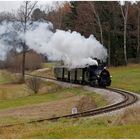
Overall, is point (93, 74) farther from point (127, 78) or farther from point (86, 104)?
point (127, 78)

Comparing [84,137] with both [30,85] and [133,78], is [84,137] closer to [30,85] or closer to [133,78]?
[30,85]

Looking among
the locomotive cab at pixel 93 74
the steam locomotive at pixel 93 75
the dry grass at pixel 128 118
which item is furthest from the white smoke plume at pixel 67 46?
the dry grass at pixel 128 118

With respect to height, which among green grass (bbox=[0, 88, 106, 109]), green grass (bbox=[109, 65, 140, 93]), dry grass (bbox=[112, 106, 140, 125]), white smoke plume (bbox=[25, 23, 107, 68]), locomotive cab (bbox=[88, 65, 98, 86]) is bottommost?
green grass (bbox=[0, 88, 106, 109])

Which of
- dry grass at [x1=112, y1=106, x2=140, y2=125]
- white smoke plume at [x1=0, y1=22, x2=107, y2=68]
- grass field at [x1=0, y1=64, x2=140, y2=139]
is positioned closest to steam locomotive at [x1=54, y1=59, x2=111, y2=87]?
white smoke plume at [x1=0, y1=22, x2=107, y2=68]

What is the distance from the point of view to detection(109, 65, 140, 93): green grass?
50359 millimetres

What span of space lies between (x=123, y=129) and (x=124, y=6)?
209 feet

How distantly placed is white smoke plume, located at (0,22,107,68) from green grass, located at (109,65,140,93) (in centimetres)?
485

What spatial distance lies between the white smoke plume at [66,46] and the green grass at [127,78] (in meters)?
4.85

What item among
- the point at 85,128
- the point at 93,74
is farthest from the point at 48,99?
the point at 85,128

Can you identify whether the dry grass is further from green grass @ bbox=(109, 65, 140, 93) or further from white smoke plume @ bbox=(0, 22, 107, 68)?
white smoke plume @ bbox=(0, 22, 107, 68)

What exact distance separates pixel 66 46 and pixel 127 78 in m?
15.8

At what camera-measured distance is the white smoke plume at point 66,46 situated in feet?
154

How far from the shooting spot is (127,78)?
60.1 meters

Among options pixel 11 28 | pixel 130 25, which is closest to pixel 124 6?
pixel 130 25
